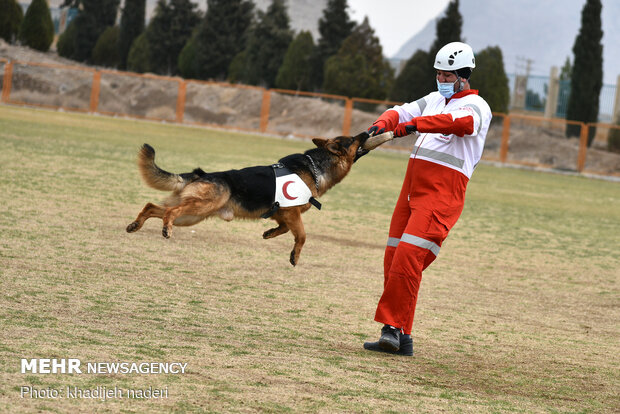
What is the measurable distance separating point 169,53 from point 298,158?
53.7 m

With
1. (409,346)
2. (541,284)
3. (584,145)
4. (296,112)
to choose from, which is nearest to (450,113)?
(409,346)

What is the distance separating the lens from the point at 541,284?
9758 millimetres

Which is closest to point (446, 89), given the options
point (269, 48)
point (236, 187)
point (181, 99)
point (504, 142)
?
point (236, 187)

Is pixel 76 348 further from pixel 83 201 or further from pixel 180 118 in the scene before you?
pixel 180 118

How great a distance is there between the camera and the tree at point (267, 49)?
52719mm

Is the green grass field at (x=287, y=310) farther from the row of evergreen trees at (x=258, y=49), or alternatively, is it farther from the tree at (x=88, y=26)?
the tree at (x=88, y=26)

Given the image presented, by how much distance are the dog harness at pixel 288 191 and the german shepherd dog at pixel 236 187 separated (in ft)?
0.12

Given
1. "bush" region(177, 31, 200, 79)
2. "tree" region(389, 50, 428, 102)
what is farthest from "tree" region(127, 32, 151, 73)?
"tree" region(389, 50, 428, 102)

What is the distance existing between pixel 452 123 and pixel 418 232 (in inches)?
32.3

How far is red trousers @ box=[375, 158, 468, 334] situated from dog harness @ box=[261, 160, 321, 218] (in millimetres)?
1425

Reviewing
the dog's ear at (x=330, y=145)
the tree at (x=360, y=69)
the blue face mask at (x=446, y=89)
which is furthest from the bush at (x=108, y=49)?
the blue face mask at (x=446, y=89)

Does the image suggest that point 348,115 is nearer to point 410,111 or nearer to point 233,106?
point 233,106

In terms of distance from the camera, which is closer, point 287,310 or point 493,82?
point 287,310

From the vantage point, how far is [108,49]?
196 ft
